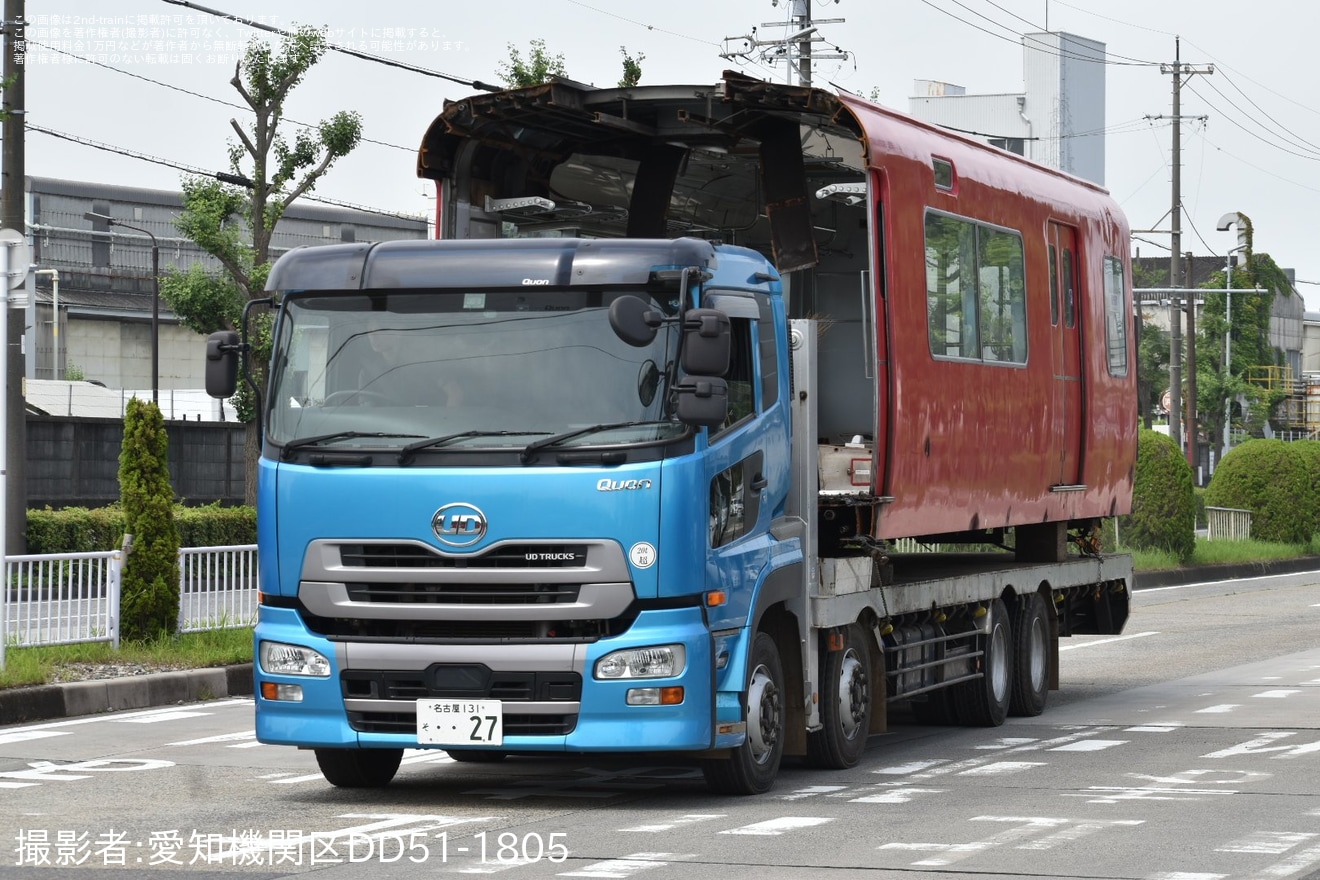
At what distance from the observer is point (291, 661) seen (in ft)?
32.1

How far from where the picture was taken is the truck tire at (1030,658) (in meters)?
14.5

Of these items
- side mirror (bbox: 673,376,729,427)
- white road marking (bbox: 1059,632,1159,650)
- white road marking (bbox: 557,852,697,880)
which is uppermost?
side mirror (bbox: 673,376,729,427)

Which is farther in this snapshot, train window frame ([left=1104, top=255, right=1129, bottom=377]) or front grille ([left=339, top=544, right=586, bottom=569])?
train window frame ([left=1104, top=255, right=1129, bottom=377])

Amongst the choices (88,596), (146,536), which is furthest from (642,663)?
(146,536)

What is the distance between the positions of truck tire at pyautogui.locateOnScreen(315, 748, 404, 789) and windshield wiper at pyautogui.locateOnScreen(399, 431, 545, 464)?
5.83 ft

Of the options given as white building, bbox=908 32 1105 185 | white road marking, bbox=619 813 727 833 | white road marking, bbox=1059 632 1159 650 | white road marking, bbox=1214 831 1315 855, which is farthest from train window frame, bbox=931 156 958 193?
white building, bbox=908 32 1105 185

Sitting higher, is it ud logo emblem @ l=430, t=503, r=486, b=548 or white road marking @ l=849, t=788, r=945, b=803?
ud logo emblem @ l=430, t=503, r=486, b=548

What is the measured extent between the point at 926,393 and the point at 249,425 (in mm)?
26663

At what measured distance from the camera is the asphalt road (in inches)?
319

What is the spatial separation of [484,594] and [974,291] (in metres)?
4.95

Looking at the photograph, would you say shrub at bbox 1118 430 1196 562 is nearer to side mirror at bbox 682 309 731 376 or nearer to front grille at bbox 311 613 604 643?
side mirror at bbox 682 309 731 376

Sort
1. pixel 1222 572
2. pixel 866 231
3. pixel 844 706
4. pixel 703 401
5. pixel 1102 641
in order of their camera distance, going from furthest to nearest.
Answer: pixel 1222 572 → pixel 1102 641 → pixel 866 231 → pixel 844 706 → pixel 703 401

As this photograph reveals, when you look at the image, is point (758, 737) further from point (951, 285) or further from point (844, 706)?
point (951, 285)

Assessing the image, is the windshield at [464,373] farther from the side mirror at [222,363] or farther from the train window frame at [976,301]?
the train window frame at [976,301]
